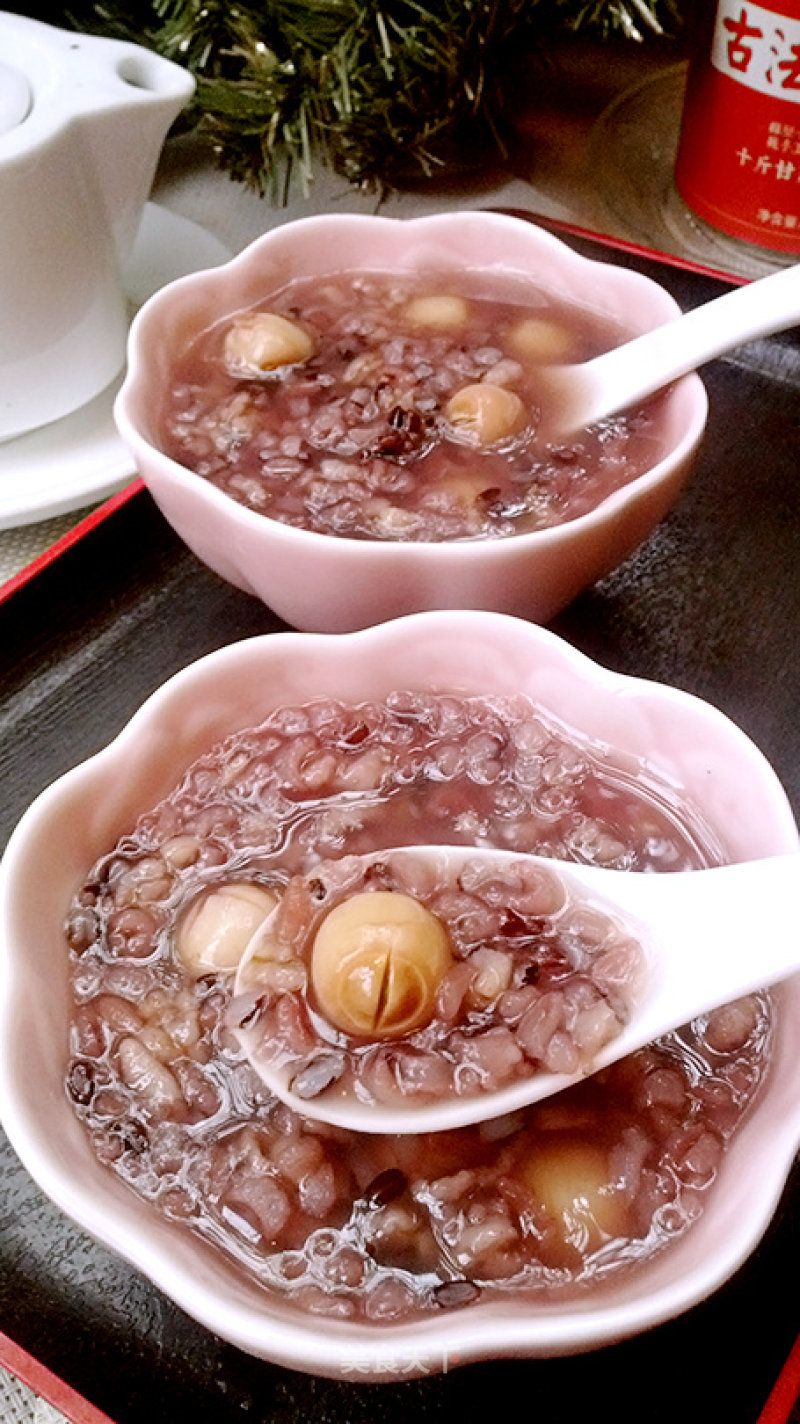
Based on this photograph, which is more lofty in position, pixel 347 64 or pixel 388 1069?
pixel 347 64

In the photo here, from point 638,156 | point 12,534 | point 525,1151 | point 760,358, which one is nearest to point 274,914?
point 525,1151

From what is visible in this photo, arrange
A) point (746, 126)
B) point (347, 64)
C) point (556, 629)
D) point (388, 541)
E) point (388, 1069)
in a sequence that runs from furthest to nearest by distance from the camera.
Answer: point (746, 126) < point (347, 64) < point (556, 629) < point (388, 541) < point (388, 1069)

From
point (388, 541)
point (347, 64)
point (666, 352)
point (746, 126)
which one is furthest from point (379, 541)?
point (746, 126)

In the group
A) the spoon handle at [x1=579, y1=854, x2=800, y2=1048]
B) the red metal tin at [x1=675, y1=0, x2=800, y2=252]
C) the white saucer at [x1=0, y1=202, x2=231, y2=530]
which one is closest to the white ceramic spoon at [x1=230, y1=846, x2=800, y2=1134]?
the spoon handle at [x1=579, y1=854, x2=800, y2=1048]

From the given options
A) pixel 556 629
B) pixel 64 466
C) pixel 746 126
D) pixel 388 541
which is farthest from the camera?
pixel 746 126

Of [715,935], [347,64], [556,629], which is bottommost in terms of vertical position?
[556,629]

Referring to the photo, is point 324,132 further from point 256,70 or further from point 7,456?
point 7,456

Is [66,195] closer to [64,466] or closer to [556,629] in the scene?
[64,466]

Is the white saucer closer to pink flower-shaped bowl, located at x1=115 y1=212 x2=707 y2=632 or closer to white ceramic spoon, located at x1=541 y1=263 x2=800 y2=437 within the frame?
pink flower-shaped bowl, located at x1=115 y1=212 x2=707 y2=632
